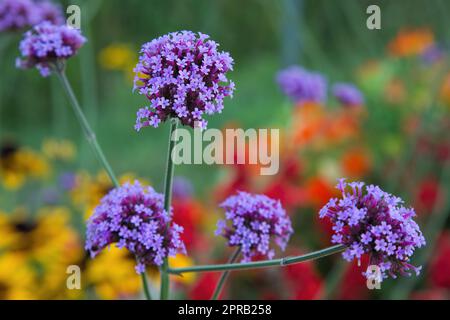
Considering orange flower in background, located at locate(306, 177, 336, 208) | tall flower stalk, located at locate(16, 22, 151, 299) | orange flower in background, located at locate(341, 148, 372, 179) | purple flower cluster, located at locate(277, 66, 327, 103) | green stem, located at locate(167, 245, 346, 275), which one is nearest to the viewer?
green stem, located at locate(167, 245, 346, 275)

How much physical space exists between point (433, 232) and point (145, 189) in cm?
83

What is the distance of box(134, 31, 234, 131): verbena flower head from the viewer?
0.36m

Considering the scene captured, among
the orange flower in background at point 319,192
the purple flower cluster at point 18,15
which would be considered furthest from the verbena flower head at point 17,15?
the orange flower in background at point 319,192

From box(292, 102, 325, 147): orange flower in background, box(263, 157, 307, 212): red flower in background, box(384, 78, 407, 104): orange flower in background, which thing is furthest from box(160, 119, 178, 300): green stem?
box(384, 78, 407, 104): orange flower in background

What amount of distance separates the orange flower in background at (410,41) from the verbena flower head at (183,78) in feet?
5.72

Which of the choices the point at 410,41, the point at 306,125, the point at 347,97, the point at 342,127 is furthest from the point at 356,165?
the point at 410,41

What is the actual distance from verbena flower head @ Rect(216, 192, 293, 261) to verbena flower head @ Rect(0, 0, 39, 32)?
352 millimetres

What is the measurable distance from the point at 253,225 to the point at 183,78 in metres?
0.13

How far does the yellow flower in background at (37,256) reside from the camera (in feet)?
2.41

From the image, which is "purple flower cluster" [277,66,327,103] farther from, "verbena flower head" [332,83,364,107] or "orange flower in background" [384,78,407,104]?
"orange flower in background" [384,78,407,104]

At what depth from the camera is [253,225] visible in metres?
0.44

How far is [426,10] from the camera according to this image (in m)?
1.80

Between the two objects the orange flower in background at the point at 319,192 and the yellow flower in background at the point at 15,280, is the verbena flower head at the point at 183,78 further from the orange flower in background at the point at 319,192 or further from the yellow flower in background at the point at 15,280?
the orange flower in background at the point at 319,192

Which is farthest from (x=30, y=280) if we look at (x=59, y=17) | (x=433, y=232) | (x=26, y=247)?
(x=433, y=232)
